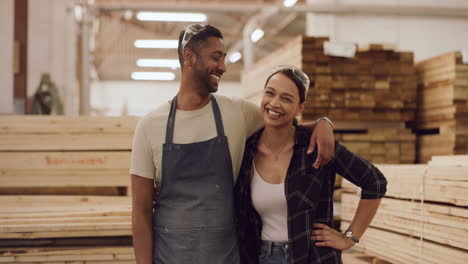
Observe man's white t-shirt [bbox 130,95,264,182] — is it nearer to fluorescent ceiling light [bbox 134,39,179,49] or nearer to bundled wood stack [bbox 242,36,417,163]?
bundled wood stack [bbox 242,36,417,163]

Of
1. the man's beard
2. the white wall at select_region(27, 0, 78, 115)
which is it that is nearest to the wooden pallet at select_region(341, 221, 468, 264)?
the man's beard

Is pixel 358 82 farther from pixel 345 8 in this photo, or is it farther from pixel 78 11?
pixel 78 11

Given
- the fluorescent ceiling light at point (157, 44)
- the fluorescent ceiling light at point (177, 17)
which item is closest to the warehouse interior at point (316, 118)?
the fluorescent ceiling light at point (177, 17)

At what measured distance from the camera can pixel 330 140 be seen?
95.3 inches

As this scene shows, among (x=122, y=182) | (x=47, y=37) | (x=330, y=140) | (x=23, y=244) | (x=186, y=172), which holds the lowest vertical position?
(x=23, y=244)

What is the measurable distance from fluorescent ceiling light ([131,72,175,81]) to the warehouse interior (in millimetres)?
13829

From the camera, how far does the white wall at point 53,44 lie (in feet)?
22.8

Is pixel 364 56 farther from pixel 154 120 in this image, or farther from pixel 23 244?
pixel 23 244

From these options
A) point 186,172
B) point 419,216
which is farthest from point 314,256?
point 419,216

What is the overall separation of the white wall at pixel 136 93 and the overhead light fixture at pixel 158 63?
6.98 feet

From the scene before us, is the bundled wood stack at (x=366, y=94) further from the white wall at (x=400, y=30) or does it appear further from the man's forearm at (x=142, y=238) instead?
the white wall at (x=400, y=30)

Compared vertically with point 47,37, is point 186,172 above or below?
below

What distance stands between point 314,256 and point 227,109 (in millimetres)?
885

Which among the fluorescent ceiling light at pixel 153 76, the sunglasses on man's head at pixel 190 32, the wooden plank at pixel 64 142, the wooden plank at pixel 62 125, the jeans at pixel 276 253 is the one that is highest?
the fluorescent ceiling light at pixel 153 76
